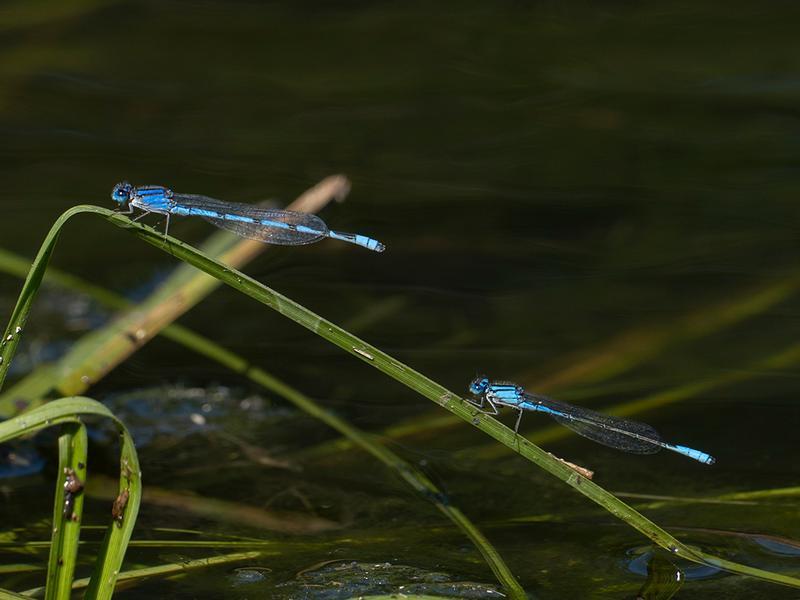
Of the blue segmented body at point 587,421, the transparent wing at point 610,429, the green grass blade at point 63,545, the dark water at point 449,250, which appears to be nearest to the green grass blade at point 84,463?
the green grass blade at point 63,545

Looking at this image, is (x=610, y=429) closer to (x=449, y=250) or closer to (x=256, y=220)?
(x=256, y=220)

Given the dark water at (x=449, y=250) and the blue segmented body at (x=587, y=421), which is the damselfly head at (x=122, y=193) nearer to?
the dark water at (x=449, y=250)

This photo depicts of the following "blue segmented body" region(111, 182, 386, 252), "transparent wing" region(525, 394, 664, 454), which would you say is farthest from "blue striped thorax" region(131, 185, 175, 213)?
"transparent wing" region(525, 394, 664, 454)

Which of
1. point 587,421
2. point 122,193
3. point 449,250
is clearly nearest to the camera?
point 122,193

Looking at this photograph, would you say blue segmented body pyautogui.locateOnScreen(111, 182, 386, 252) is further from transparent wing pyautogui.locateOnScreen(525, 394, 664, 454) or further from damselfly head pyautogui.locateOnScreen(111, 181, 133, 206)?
transparent wing pyautogui.locateOnScreen(525, 394, 664, 454)

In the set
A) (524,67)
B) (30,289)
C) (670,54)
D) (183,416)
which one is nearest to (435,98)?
(524,67)

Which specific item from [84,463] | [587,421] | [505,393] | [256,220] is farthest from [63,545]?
[587,421]
